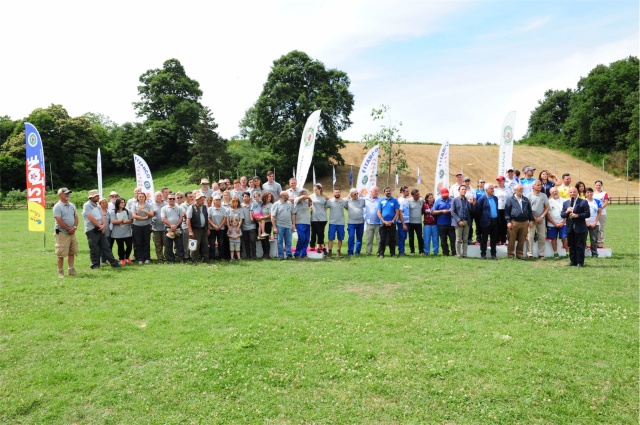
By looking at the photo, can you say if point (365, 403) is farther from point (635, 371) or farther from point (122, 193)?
point (122, 193)

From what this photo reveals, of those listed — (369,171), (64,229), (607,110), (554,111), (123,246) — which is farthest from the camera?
(554,111)

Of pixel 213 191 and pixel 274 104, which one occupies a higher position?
pixel 274 104

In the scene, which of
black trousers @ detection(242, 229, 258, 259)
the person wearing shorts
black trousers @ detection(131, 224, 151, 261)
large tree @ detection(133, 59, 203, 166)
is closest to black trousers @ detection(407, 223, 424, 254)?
black trousers @ detection(242, 229, 258, 259)

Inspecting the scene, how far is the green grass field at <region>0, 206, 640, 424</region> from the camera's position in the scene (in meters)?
4.12

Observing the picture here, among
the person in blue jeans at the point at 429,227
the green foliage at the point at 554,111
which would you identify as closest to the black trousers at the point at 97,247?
the person in blue jeans at the point at 429,227

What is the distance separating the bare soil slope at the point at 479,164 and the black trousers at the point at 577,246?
40.0m

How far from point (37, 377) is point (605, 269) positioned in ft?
35.8

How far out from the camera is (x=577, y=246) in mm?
9930

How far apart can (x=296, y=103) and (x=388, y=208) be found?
35.5 meters

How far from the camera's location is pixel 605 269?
955 cm

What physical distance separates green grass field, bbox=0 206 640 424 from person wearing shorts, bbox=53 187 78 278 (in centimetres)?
63

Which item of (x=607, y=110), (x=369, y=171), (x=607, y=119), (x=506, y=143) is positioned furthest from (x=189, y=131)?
(x=607, y=110)

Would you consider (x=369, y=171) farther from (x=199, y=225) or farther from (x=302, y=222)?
(x=199, y=225)

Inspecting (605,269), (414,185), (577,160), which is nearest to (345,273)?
(605,269)
